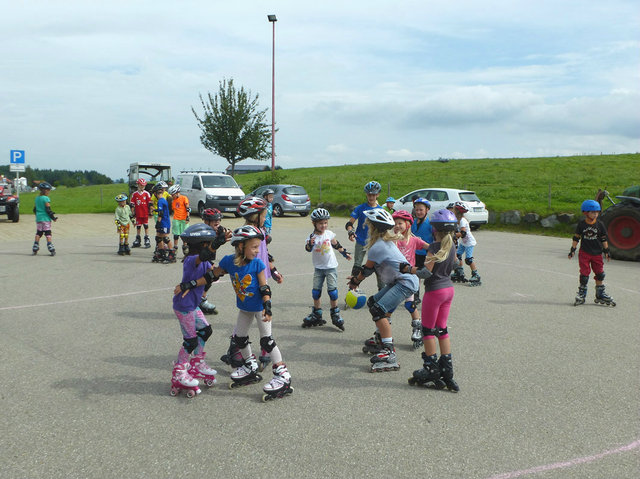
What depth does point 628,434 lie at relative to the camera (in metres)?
4.18

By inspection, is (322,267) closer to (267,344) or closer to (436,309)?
(436,309)

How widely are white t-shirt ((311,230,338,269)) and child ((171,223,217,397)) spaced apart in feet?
8.22

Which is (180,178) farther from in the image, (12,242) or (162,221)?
(162,221)

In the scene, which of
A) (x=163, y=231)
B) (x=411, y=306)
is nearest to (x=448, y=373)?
(x=411, y=306)

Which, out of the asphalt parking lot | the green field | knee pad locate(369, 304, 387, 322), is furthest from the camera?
the green field

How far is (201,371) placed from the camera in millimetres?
5121

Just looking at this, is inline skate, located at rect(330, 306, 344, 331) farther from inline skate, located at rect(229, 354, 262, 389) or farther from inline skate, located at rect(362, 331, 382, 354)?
inline skate, located at rect(229, 354, 262, 389)

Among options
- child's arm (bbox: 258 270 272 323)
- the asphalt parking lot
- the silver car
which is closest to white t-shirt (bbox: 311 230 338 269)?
the asphalt parking lot

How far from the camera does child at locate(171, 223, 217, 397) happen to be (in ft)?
15.9

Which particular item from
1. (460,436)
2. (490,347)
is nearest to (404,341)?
(490,347)

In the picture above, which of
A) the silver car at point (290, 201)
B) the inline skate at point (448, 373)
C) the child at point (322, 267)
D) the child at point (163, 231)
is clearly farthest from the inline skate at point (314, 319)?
the silver car at point (290, 201)

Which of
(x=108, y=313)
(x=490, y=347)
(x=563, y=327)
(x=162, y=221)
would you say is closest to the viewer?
(x=490, y=347)

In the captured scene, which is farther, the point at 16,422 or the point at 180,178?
the point at 180,178

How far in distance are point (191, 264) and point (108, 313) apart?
11.7 feet
